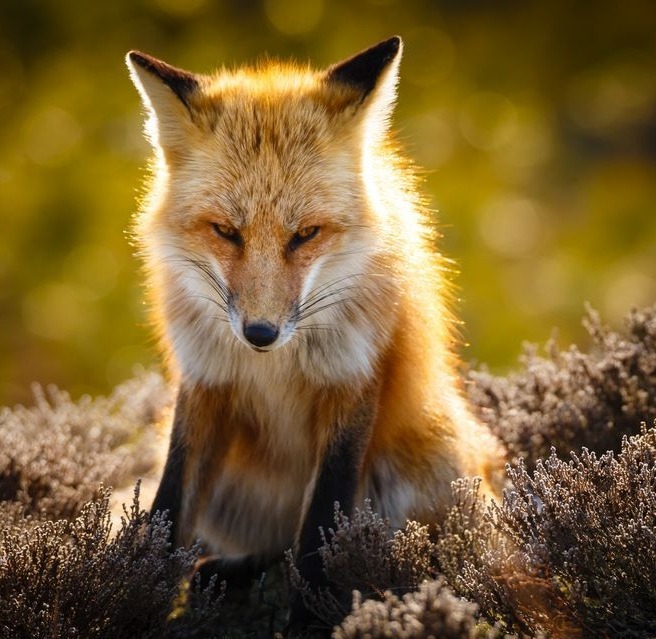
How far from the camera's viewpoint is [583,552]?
2781mm

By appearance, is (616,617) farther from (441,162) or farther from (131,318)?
(441,162)

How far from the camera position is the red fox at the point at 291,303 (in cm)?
313

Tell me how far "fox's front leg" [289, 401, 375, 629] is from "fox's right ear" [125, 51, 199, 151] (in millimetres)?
1142

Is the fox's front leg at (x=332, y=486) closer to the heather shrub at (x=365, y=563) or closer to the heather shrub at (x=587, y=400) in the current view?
the heather shrub at (x=365, y=563)

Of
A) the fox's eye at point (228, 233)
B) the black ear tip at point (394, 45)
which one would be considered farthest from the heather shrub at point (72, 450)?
the black ear tip at point (394, 45)

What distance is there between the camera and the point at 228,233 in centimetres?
313

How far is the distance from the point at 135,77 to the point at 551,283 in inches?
277

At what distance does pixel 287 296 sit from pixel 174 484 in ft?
2.83

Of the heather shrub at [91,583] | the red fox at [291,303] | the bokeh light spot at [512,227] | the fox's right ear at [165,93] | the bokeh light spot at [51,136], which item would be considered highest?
the bokeh light spot at [51,136]

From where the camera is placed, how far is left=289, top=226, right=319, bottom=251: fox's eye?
10.2ft

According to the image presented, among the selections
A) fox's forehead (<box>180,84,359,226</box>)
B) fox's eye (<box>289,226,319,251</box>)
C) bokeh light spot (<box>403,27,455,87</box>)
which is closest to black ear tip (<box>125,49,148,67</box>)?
fox's forehead (<box>180,84,359,226</box>)

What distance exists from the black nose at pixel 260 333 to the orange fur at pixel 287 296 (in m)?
0.02

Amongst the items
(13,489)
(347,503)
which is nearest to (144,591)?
(347,503)

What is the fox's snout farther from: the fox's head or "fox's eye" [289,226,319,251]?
"fox's eye" [289,226,319,251]
